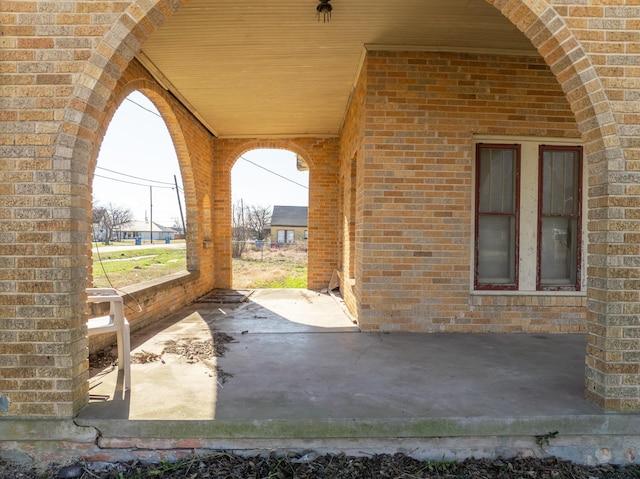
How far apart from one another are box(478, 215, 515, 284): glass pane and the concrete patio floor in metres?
0.85

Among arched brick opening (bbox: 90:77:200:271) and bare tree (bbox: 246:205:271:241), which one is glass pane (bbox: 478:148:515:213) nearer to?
A: arched brick opening (bbox: 90:77:200:271)

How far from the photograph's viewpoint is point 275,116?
7.53m

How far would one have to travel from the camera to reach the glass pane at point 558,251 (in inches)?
195

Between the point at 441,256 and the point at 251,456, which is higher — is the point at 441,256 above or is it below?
above

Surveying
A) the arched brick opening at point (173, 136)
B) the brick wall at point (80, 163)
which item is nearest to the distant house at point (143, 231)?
the arched brick opening at point (173, 136)

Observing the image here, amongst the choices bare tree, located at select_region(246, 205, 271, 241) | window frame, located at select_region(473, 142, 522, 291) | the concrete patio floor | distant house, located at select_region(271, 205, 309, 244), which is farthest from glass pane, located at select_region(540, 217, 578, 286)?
distant house, located at select_region(271, 205, 309, 244)

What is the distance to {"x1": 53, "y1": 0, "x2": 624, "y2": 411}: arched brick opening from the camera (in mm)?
2537

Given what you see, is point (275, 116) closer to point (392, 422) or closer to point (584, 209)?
point (584, 209)

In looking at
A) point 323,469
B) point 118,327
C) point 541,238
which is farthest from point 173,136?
point 323,469

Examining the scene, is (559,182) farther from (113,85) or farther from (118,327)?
(118,327)

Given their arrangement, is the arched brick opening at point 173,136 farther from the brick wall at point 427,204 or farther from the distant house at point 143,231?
the distant house at point 143,231

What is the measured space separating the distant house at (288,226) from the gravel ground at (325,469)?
40.4 m

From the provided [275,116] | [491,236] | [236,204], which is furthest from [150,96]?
[236,204]

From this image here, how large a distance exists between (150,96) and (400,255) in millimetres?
4189
